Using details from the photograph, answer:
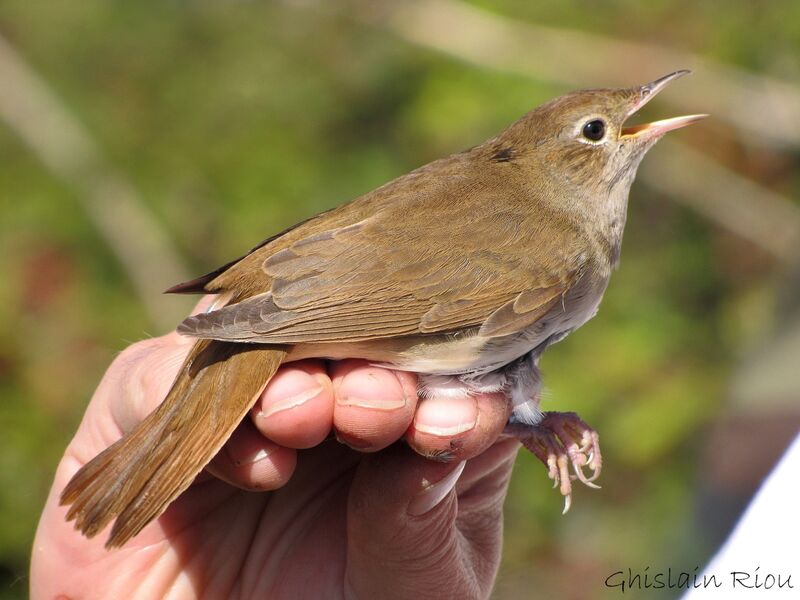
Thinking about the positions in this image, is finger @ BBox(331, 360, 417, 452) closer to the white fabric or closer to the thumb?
the thumb

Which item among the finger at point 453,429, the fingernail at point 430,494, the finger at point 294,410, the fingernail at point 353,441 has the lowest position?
the fingernail at point 430,494

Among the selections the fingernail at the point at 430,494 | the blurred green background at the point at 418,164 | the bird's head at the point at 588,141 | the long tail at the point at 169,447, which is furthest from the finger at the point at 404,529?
the blurred green background at the point at 418,164

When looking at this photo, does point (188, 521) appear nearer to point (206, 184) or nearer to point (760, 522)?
point (760, 522)

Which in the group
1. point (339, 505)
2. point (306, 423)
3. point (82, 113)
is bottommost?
point (339, 505)

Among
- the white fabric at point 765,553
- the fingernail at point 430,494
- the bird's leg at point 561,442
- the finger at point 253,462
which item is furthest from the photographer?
the bird's leg at point 561,442

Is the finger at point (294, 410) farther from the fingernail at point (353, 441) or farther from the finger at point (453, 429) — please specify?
the finger at point (453, 429)

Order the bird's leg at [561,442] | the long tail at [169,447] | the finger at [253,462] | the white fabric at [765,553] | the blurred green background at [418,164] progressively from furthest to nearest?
the blurred green background at [418,164] < the bird's leg at [561,442] < the finger at [253,462] < the long tail at [169,447] < the white fabric at [765,553]

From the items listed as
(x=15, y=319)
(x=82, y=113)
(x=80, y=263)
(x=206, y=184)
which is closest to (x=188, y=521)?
(x=15, y=319)
